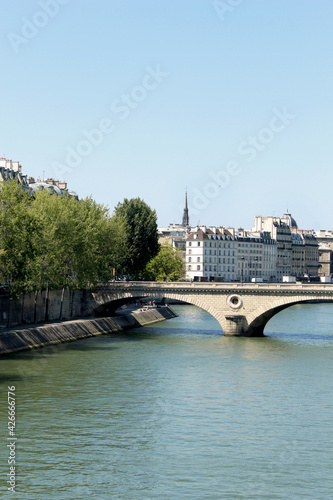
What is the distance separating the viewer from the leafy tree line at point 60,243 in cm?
5803

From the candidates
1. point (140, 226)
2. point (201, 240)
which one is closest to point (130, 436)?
point (140, 226)

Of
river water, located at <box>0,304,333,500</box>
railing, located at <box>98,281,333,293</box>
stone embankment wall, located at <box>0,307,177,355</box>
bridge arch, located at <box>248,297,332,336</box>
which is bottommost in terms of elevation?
river water, located at <box>0,304,333,500</box>

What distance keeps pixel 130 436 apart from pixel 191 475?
5535 mm

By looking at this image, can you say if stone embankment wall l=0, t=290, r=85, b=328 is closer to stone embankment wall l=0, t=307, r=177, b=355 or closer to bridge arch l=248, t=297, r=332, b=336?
stone embankment wall l=0, t=307, r=177, b=355

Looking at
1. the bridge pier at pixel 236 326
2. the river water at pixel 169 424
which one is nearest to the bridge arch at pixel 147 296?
the bridge pier at pixel 236 326

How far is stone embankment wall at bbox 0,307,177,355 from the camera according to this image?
55281 mm

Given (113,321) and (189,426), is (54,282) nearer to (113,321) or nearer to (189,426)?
(113,321)

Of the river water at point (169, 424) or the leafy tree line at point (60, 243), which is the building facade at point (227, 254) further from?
the river water at point (169, 424)

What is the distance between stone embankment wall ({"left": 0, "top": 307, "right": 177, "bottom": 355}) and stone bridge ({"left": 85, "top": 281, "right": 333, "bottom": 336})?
12.6ft

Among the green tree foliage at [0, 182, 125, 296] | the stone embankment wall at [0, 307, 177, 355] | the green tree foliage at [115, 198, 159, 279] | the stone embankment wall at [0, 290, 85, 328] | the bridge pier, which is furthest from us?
the green tree foliage at [115, 198, 159, 279]

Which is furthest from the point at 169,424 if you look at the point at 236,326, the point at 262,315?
the point at 262,315

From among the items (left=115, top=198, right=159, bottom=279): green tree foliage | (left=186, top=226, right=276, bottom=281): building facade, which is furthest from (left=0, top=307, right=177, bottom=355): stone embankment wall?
(left=186, top=226, right=276, bottom=281): building facade

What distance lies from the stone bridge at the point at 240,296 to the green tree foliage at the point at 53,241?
19.1 ft

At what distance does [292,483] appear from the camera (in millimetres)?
27578
